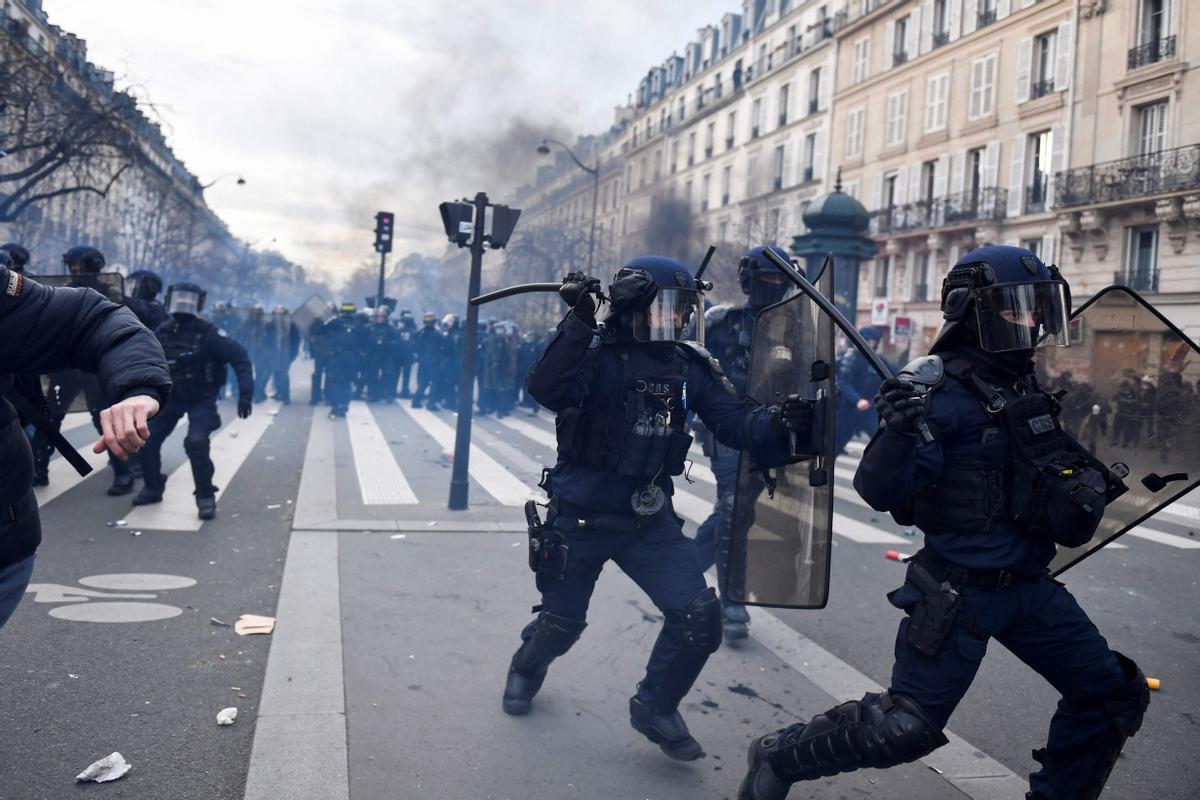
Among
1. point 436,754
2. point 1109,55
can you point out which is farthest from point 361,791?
point 1109,55

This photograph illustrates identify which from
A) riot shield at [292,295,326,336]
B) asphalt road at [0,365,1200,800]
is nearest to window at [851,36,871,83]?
riot shield at [292,295,326,336]

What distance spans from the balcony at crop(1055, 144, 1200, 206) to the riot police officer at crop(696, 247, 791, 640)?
68.5ft

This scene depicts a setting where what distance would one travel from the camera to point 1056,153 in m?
25.4

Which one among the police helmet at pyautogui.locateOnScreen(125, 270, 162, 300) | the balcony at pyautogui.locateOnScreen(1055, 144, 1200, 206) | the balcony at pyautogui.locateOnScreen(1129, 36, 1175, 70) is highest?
the balcony at pyautogui.locateOnScreen(1129, 36, 1175, 70)

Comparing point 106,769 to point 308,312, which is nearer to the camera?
point 106,769

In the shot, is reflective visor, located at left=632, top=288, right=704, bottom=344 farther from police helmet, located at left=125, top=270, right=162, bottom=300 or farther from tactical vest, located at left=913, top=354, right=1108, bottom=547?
police helmet, located at left=125, top=270, right=162, bottom=300

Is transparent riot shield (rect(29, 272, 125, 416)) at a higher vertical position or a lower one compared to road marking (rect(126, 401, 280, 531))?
higher

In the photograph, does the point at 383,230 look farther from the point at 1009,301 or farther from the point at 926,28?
the point at 926,28

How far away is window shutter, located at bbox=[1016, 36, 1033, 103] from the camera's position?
26672 mm

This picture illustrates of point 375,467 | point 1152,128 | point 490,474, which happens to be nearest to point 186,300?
point 375,467

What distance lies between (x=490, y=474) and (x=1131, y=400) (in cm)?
747

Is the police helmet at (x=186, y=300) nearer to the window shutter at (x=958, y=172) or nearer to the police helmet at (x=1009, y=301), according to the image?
the police helmet at (x=1009, y=301)

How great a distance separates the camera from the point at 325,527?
21.6 feet

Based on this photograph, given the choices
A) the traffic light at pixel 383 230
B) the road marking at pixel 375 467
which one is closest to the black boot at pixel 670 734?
the road marking at pixel 375 467
